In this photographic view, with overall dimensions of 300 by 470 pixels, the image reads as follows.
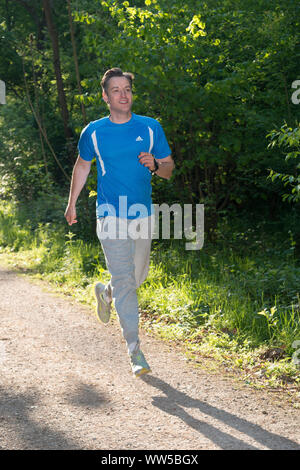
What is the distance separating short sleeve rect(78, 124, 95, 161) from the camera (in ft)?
15.6

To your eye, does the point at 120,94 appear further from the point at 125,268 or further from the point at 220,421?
the point at 220,421

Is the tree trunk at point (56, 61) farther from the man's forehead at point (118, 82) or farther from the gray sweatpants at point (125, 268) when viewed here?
the gray sweatpants at point (125, 268)

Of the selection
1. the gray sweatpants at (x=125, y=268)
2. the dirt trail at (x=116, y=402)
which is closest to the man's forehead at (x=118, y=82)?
the gray sweatpants at (x=125, y=268)

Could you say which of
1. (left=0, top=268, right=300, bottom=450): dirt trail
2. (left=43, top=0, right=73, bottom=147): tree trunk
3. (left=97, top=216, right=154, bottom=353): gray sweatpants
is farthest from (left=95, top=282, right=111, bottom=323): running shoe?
(left=43, top=0, right=73, bottom=147): tree trunk

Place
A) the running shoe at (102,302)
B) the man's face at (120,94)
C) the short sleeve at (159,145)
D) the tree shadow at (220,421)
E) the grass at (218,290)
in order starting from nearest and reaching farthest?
the tree shadow at (220,421) < the man's face at (120,94) < the short sleeve at (159,145) < the grass at (218,290) < the running shoe at (102,302)

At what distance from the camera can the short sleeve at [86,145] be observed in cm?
475

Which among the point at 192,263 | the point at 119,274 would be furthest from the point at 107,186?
the point at 192,263

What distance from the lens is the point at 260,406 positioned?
4.15 metres

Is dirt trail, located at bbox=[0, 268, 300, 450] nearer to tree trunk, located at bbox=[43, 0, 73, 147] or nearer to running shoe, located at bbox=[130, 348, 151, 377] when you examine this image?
running shoe, located at bbox=[130, 348, 151, 377]

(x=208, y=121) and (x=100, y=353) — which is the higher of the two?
(x=208, y=121)
